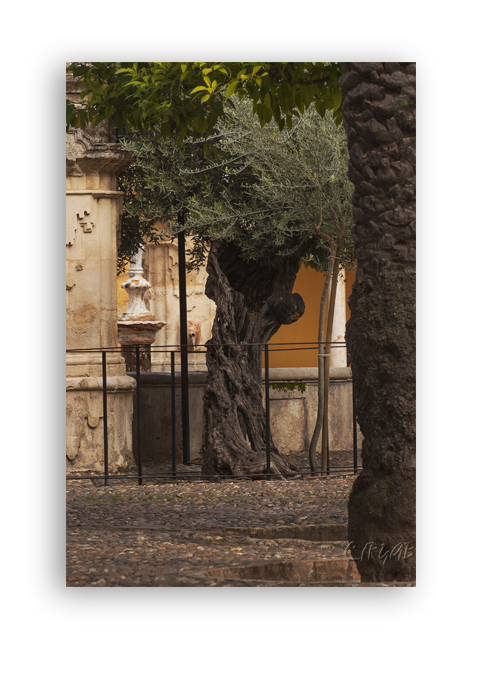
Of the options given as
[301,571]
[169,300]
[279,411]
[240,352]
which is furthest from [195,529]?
[169,300]

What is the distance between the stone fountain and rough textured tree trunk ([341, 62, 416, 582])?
902 centimetres

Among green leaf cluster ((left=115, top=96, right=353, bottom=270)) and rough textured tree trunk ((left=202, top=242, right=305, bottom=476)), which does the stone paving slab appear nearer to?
rough textured tree trunk ((left=202, top=242, right=305, bottom=476))

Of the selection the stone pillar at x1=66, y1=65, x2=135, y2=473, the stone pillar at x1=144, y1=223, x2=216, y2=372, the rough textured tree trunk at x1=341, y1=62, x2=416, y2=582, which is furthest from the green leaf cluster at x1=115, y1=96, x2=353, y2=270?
Answer: the stone pillar at x1=144, y1=223, x2=216, y2=372

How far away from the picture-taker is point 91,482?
344 inches

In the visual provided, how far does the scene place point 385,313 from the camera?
4219 mm

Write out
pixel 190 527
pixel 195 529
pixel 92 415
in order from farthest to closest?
pixel 92 415 → pixel 190 527 → pixel 195 529

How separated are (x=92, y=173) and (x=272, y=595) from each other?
21.8 feet

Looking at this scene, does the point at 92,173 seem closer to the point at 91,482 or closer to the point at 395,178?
the point at 91,482

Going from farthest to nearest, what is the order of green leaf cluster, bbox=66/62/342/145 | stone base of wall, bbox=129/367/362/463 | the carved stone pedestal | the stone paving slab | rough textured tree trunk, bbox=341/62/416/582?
the carved stone pedestal < stone base of wall, bbox=129/367/362/463 < green leaf cluster, bbox=66/62/342/145 < the stone paving slab < rough textured tree trunk, bbox=341/62/416/582

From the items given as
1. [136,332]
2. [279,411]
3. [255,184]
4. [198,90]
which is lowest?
[279,411]

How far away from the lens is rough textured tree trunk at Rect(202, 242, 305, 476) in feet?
28.8

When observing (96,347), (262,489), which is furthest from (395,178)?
(96,347)

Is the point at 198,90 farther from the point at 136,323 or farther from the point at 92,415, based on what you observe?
the point at 136,323

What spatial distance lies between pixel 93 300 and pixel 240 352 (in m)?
1.69
